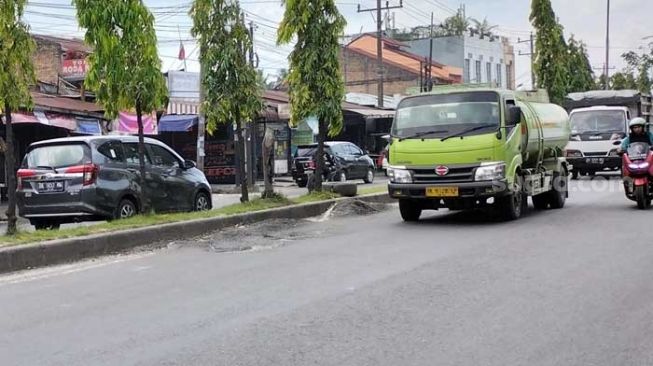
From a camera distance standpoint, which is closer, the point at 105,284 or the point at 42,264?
the point at 105,284

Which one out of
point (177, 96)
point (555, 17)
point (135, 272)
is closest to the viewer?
point (135, 272)

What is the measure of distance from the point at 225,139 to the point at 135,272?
69.3 feet

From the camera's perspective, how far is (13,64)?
9.98m

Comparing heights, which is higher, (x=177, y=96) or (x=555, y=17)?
(x=555, y=17)

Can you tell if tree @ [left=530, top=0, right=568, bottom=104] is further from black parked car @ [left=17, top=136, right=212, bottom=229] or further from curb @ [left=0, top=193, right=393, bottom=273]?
black parked car @ [left=17, top=136, right=212, bottom=229]

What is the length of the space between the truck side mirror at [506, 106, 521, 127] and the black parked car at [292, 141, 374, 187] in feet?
44.8

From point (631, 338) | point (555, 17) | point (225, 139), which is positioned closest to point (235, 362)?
point (631, 338)

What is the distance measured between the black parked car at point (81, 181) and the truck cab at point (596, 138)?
1542 centimetres

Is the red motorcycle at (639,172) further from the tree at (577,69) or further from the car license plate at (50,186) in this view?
the tree at (577,69)

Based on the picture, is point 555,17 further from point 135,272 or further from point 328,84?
point 135,272

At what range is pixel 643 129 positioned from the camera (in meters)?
14.0

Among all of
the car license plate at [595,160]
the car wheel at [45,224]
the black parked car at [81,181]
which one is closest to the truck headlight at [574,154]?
the car license plate at [595,160]

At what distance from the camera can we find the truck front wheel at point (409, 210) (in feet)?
43.0

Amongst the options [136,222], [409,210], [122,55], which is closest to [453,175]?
[409,210]
